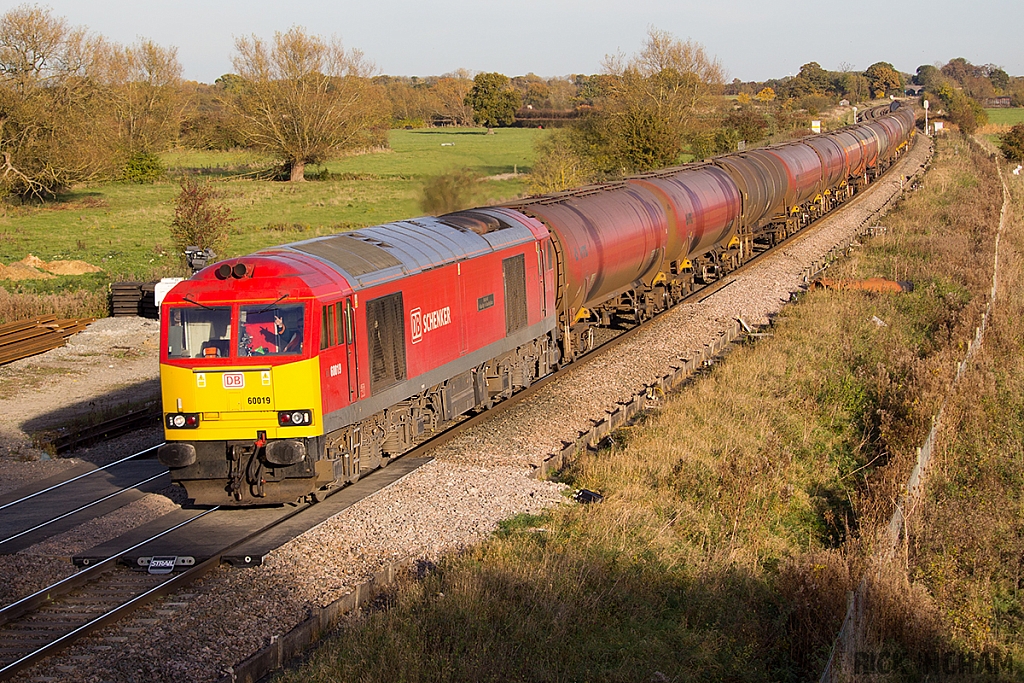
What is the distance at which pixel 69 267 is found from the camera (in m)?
37.6

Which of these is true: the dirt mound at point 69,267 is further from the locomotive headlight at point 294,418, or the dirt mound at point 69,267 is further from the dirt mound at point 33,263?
the locomotive headlight at point 294,418

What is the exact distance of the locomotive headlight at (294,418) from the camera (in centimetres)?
1225

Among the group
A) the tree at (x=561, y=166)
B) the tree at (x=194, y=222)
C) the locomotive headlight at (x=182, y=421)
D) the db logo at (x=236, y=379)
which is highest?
the tree at (x=561, y=166)

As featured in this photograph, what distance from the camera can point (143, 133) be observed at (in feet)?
252

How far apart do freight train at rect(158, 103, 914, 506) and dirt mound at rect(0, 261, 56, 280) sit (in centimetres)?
2224

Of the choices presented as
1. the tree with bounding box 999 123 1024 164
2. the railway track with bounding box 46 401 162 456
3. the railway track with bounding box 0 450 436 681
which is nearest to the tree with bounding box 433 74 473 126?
the tree with bounding box 999 123 1024 164

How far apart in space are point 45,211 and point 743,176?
146 feet

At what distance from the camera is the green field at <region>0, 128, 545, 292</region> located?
4256cm

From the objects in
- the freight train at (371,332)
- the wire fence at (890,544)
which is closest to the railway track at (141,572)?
the freight train at (371,332)

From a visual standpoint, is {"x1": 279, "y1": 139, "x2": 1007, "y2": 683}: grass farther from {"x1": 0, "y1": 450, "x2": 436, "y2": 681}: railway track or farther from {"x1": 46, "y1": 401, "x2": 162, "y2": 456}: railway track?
{"x1": 46, "y1": 401, "x2": 162, "y2": 456}: railway track

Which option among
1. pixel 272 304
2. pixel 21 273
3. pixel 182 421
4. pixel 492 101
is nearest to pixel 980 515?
pixel 272 304

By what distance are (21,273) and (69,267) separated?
7.00 feet

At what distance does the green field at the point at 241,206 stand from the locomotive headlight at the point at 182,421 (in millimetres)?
23131

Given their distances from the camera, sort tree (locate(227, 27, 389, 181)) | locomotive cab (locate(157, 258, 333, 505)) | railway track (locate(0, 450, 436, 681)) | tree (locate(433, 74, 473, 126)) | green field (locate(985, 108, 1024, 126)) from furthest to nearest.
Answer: tree (locate(433, 74, 473, 126)), green field (locate(985, 108, 1024, 126)), tree (locate(227, 27, 389, 181)), locomotive cab (locate(157, 258, 333, 505)), railway track (locate(0, 450, 436, 681))
